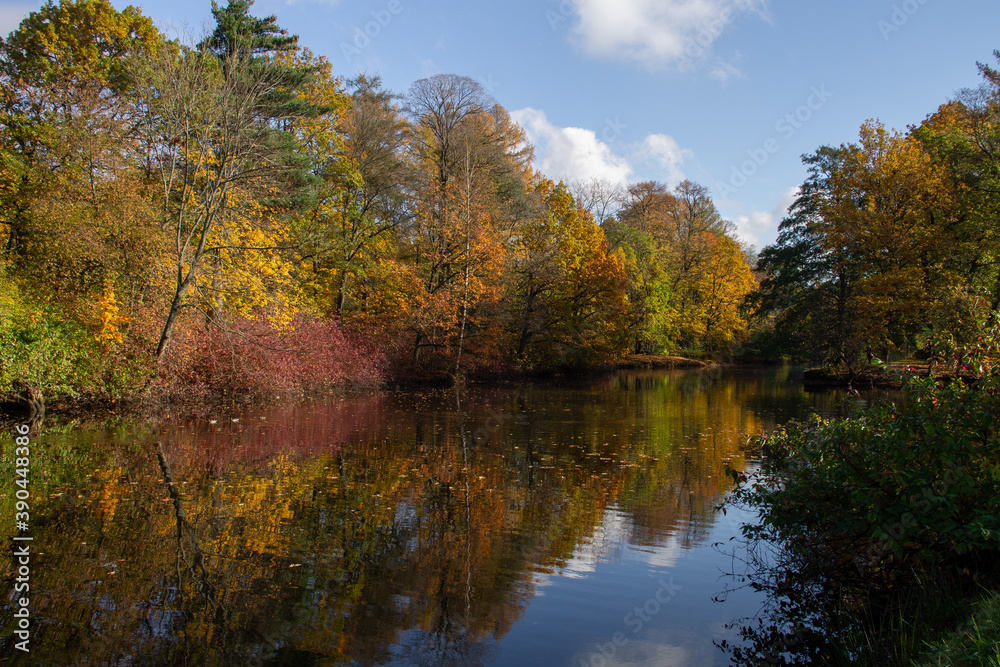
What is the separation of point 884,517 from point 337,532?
5.31m

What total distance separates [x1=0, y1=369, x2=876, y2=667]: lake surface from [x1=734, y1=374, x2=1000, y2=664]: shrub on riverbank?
27.4 inches

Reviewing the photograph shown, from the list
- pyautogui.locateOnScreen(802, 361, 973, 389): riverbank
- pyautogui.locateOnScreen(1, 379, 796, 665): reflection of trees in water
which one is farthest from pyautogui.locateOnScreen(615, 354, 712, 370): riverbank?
pyautogui.locateOnScreen(1, 379, 796, 665): reflection of trees in water

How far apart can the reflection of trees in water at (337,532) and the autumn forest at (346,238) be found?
4.30m

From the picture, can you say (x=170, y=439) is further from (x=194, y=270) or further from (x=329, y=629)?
(x=329, y=629)

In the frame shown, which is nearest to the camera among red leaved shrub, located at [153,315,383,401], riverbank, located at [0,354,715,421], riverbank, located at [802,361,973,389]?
riverbank, located at [0,354,715,421]

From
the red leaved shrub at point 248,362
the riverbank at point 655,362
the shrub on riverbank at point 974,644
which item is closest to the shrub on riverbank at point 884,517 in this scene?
the shrub on riverbank at point 974,644

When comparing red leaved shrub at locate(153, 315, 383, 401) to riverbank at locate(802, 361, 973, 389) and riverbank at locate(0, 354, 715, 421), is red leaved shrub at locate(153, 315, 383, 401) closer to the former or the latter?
riverbank at locate(0, 354, 715, 421)

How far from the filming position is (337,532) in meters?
6.77

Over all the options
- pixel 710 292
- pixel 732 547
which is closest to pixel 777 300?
pixel 710 292

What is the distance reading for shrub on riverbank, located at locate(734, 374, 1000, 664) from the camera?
4.20 metres

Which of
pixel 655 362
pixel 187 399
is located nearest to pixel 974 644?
pixel 187 399

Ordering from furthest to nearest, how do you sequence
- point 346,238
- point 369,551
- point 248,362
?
1. point 346,238
2. point 248,362
3. point 369,551

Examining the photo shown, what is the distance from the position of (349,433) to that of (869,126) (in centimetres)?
2837

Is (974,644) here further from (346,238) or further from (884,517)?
(346,238)
